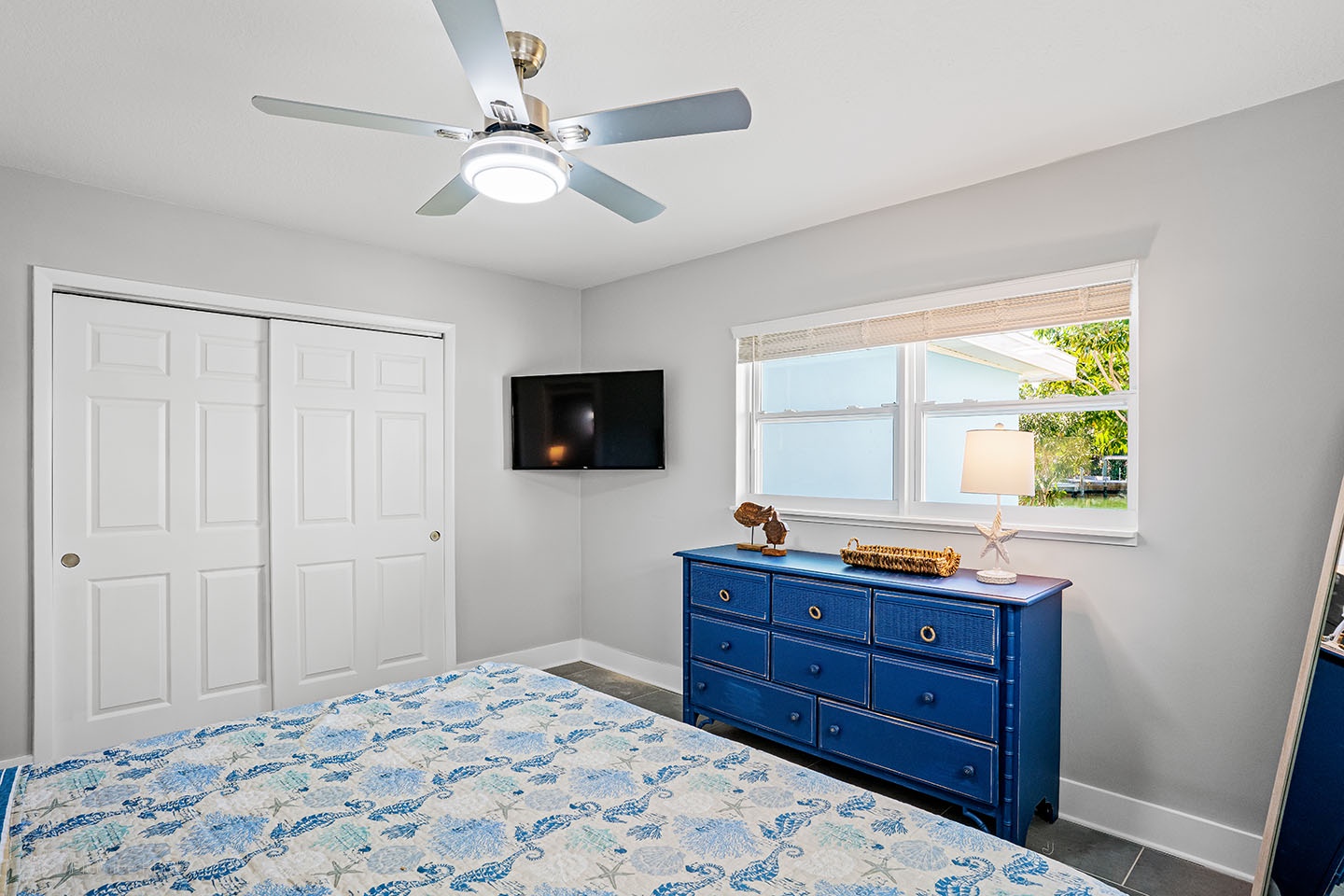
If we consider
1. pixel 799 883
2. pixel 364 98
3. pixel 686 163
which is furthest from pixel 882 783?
pixel 364 98

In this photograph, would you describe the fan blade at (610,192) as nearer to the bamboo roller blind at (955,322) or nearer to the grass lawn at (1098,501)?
the bamboo roller blind at (955,322)

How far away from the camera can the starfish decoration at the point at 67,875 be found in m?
1.32

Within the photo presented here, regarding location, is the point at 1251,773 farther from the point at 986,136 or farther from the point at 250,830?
the point at 250,830

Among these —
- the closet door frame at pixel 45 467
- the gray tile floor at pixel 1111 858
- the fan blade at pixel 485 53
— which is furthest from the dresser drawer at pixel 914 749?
the closet door frame at pixel 45 467

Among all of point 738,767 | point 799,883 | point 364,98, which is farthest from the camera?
point 364,98

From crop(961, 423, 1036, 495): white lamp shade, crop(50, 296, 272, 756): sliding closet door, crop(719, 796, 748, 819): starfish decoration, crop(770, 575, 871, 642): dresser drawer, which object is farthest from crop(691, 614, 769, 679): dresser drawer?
crop(50, 296, 272, 756): sliding closet door

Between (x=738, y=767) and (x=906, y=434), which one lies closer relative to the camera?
(x=738, y=767)

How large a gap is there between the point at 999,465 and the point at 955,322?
2.60 ft

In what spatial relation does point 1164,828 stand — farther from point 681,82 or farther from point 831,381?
point 681,82

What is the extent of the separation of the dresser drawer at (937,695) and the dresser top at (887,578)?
29 centimetres

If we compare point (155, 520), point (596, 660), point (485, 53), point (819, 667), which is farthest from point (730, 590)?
point (155, 520)

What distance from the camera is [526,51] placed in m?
2.04

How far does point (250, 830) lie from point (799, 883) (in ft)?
3.68

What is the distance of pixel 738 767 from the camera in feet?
6.01
